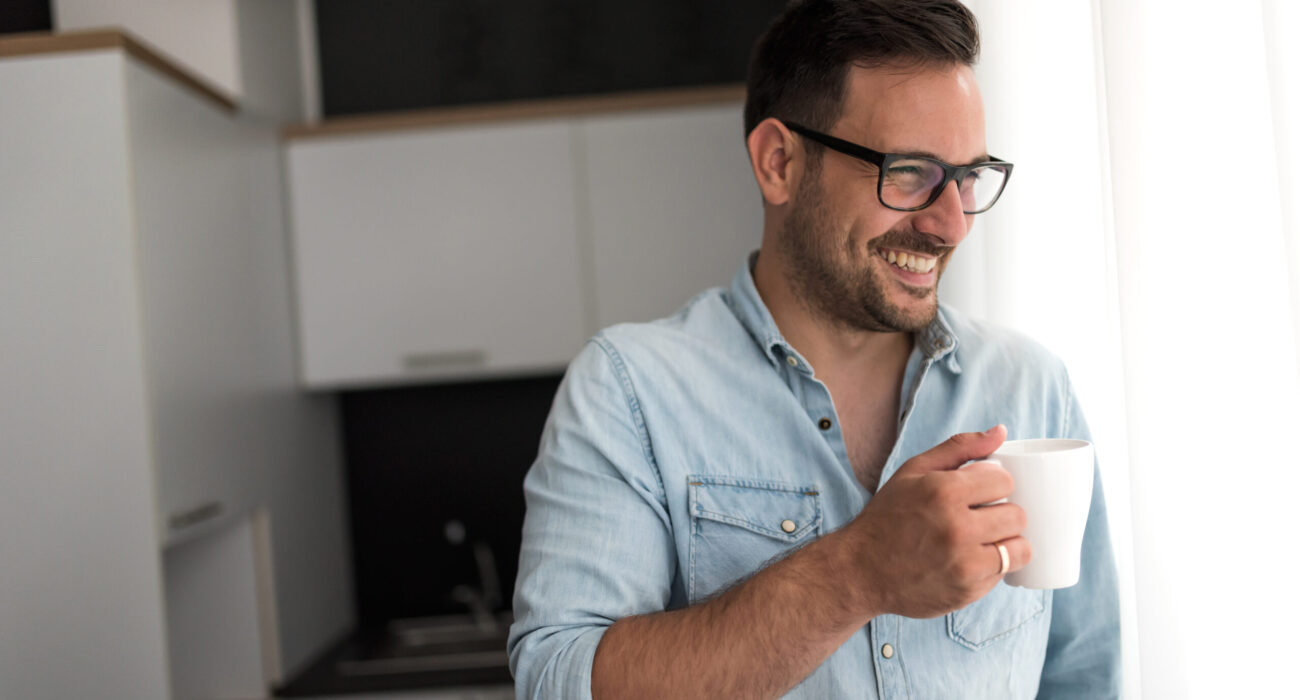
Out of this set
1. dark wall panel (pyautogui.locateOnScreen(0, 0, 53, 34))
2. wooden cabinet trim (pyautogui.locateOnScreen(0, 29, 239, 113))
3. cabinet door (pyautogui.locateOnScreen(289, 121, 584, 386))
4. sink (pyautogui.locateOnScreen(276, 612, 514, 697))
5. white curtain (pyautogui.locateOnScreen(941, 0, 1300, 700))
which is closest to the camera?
white curtain (pyautogui.locateOnScreen(941, 0, 1300, 700))

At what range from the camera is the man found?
92 centimetres

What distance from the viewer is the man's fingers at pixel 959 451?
31.9 inches

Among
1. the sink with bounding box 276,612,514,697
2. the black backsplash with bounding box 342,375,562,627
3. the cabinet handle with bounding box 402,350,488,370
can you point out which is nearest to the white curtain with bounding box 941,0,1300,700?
the sink with bounding box 276,612,514,697

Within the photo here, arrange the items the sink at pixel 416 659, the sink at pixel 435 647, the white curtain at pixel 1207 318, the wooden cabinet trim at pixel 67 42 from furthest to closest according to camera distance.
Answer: the sink at pixel 435 647, the sink at pixel 416 659, the wooden cabinet trim at pixel 67 42, the white curtain at pixel 1207 318

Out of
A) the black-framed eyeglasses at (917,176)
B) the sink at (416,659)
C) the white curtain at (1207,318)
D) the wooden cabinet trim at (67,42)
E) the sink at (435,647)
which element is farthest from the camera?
the sink at (435,647)

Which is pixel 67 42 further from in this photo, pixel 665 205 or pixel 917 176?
pixel 917 176

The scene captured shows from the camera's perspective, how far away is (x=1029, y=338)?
1.21 meters

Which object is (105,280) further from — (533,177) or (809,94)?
(809,94)

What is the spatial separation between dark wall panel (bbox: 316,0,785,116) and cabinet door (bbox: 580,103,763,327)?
0.37 meters

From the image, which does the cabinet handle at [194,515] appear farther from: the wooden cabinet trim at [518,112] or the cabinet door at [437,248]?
the wooden cabinet trim at [518,112]

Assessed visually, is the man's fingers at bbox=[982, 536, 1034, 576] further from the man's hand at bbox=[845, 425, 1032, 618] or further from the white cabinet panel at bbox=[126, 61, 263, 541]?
the white cabinet panel at bbox=[126, 61, 263, 541]

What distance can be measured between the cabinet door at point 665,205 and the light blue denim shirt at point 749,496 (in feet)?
5.92

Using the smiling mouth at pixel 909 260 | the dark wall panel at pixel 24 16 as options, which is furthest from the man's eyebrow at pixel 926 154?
the dark wall panel at pixel 24 16

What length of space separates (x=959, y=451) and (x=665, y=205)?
2.25 meters
